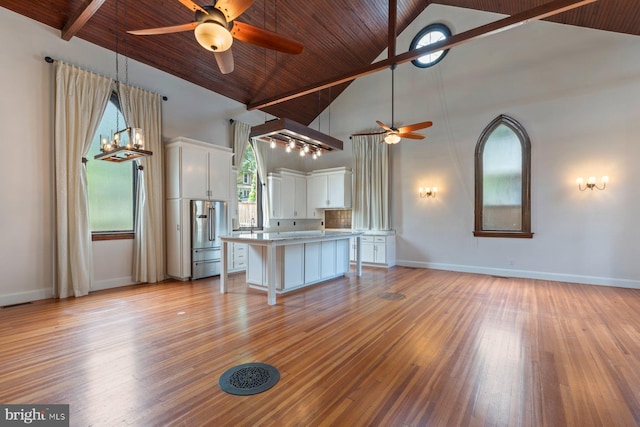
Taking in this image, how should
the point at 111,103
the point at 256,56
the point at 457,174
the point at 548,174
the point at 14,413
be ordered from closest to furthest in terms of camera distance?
the point at 14,413, the point at 111,103, the point at 548,174, the point at 256,56, the point at 457,174

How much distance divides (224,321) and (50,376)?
4.95 feet

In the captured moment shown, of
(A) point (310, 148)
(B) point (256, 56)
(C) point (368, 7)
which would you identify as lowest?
(A) point (310, 148)

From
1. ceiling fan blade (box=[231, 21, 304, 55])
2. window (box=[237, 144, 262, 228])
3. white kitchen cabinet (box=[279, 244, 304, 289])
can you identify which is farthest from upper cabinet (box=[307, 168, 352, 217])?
ceiling fan blade (box=[231, 21, 304, 55])

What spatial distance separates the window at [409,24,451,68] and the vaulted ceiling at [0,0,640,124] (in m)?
0.45

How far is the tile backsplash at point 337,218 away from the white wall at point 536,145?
152 centimetres

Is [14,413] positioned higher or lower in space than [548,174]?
lower

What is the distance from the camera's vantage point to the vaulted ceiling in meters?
4.36

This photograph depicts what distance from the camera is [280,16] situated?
5312 mm

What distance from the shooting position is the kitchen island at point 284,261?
4057 millimetres

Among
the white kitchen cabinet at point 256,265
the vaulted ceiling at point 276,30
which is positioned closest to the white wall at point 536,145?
the vaulted ceiling at point 276,30

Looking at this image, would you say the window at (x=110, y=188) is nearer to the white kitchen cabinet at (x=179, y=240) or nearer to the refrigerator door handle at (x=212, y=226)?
the white kitchen cabinet at (x=179, y=240)

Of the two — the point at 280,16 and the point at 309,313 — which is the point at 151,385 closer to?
the point at 309,313

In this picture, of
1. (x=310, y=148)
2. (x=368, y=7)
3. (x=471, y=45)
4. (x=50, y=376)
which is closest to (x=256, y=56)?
(x=368, y=7)

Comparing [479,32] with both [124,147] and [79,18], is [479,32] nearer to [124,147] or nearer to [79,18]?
[124,147]
